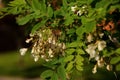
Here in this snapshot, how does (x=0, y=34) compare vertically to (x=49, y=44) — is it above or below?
below

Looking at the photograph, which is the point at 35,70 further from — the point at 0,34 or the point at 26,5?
the point at 26,5

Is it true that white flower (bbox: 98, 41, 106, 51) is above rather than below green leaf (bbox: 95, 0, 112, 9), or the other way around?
below

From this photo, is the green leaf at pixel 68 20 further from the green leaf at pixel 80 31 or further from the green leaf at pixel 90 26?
the green leaf at pixel 90 26

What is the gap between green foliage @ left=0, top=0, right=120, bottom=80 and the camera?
2.90 meters

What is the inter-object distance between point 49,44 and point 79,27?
12.4 inches

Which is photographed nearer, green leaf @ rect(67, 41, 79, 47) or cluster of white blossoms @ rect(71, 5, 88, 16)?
cluster of white blossoms @ rect(71, 5, 88, 16)

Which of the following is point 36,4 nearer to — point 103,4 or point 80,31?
point 80,31

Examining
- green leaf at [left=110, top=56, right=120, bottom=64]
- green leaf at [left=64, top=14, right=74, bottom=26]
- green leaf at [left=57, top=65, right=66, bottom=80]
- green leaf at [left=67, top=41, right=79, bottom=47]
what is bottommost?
green leaf at [left=57, top=65, right=66, bottom=80]

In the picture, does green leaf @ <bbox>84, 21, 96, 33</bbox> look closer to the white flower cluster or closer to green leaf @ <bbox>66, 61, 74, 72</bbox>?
the white flower cluster

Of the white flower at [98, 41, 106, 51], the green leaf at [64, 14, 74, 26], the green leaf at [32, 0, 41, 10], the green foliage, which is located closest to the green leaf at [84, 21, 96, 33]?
the green foliage

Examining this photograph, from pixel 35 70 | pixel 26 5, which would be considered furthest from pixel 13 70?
pixel 26 5

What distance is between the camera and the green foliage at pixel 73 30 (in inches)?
114

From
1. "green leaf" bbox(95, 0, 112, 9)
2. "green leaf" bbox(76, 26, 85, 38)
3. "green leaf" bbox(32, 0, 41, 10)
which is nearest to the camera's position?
"green leaf" bbox(95, 0, 112, 9)

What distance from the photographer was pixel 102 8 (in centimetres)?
285
